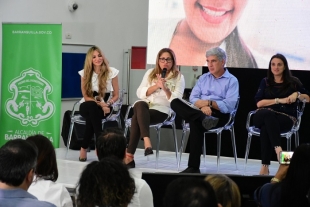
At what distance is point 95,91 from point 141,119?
2.52 feet

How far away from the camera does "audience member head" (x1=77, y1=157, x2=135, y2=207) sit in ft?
6.59

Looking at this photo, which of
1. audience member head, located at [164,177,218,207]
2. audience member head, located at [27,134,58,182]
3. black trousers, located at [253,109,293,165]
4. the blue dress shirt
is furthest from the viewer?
the blue dress shirt

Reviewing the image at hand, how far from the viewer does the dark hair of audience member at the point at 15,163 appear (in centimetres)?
213

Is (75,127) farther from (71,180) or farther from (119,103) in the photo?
(71,180)

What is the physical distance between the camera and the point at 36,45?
6340mm

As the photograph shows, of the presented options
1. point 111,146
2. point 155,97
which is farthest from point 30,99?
point 111,146

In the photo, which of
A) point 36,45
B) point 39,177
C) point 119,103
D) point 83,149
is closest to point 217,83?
point 119,103

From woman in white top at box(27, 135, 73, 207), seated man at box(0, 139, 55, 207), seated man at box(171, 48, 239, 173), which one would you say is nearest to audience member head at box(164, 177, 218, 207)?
seated man at box(0, 139, 55, 207)

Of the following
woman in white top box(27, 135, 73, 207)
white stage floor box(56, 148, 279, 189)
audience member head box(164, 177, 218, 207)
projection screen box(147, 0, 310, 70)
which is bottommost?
white stage floor box(56, 148, 279, 189)

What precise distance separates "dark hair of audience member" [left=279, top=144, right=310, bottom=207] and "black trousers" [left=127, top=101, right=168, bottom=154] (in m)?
2.83

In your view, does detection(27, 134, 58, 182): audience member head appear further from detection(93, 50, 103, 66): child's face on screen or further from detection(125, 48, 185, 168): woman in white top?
detection(93, 50, 103, 66): child's face on screen

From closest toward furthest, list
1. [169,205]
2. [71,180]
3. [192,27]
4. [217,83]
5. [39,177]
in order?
[169,205]
[39,177]
[71,180]
[217,83]
[192,27]

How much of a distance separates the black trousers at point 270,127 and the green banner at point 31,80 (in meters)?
Answer: 2.35

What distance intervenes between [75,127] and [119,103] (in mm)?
1228
